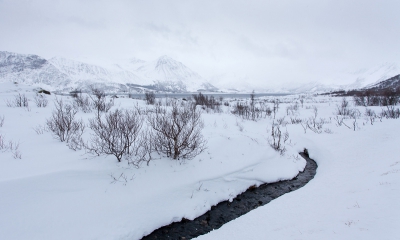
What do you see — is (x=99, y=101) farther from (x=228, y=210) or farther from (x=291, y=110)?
(x=291, y=110)

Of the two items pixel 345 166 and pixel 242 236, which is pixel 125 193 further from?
pixel 345 166

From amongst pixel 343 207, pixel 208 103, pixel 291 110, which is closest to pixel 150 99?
pixel 208 103

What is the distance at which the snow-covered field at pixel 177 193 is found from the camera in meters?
3.91

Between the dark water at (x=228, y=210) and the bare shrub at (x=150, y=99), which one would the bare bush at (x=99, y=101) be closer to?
the dark water at (x=228, y=210)

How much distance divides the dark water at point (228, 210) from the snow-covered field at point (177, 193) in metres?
0.23

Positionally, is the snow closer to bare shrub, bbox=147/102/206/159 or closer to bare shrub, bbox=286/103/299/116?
bare shrub, bbox=147/102/206/159

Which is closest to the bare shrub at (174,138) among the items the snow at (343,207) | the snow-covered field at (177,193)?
the snow-covered field at (177,193)

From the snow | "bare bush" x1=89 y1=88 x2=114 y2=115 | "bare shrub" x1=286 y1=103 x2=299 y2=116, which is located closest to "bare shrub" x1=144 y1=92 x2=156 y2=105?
"bare bush" x1=89 y1=88 x2=114 y2=115

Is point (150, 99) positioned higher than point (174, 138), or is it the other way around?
point (150, 99)

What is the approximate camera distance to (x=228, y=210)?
20.4 ft

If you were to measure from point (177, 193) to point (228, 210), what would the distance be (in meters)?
1.94

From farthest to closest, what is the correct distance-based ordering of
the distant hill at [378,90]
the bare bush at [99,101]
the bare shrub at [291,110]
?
1. the distant hill at [378,90]
2. the bare shrub at [291,110]
3. the bare bush at [99,101]

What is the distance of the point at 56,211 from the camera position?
4539mm

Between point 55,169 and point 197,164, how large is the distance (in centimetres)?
484
